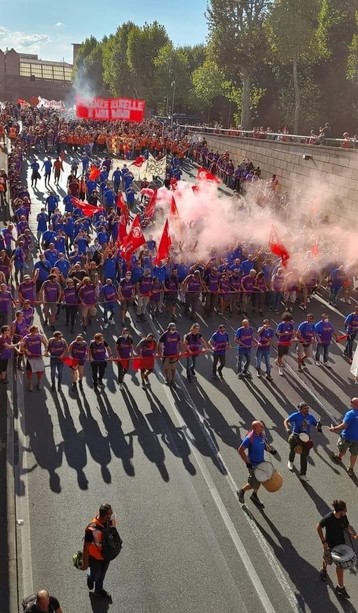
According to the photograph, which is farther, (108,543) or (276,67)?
(276,67)

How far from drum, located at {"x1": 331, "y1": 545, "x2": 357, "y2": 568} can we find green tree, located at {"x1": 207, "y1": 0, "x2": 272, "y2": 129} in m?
43.9

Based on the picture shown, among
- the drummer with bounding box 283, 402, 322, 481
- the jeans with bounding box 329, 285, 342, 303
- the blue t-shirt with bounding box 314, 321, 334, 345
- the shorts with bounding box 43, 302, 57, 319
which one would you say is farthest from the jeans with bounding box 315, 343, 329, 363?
the shorts with bounding box 43, 302, 57, 319

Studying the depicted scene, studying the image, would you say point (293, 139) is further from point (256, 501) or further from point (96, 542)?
point (96, 542)

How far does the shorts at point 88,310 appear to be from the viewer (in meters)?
14.3

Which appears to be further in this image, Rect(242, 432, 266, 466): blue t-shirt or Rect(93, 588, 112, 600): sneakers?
Rect(242, 432, 266, 466): blue t-shirt

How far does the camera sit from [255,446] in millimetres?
8328

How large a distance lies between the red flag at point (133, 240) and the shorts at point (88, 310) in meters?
2.07

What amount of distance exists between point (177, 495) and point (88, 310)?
7.10 metres

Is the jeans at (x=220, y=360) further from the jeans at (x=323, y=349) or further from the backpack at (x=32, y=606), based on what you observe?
the backpack at (x=32, y=606)

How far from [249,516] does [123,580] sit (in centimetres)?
215

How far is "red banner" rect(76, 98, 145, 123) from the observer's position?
127ft

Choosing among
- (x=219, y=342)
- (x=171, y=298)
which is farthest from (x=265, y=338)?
(x=171, y=298)

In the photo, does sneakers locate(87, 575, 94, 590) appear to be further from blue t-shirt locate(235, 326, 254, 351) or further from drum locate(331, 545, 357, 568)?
blue t-shirt locate(235, 326, 254, 351)

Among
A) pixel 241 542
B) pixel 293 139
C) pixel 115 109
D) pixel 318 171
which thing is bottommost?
pixel 241 542
